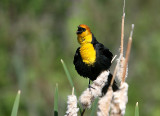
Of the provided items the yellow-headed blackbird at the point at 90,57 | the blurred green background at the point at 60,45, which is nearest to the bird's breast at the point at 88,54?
the yellow-headed blackbird at the point at 90,57

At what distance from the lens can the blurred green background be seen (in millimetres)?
4293

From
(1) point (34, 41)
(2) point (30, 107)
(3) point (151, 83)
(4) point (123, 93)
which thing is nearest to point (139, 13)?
(3) point (151, 83)

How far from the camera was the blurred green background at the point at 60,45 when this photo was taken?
4293mm

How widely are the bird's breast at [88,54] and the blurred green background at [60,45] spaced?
1187 millimetres

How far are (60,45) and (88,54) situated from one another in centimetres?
276

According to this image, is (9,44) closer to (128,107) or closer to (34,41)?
(34,41)

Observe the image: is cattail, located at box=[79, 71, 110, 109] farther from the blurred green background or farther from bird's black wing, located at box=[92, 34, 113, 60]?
the blurred green background

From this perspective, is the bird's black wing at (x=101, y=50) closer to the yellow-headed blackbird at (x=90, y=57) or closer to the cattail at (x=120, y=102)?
the yellow-headed blackbird at (x=90, y=57)

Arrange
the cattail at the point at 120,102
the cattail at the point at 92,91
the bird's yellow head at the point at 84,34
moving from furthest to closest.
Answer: the bird's yellow head at the point at 84,34 < the cattail at the point at 92,91 < the cattail at the point at 120,102

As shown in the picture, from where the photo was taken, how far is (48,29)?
516cm

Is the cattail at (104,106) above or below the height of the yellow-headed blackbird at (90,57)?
below

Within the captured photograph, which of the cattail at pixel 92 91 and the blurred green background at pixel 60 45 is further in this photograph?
the blurred green background at pixel 60 45

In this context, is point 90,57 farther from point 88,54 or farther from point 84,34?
point 84,34

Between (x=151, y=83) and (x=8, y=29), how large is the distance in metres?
2.54
